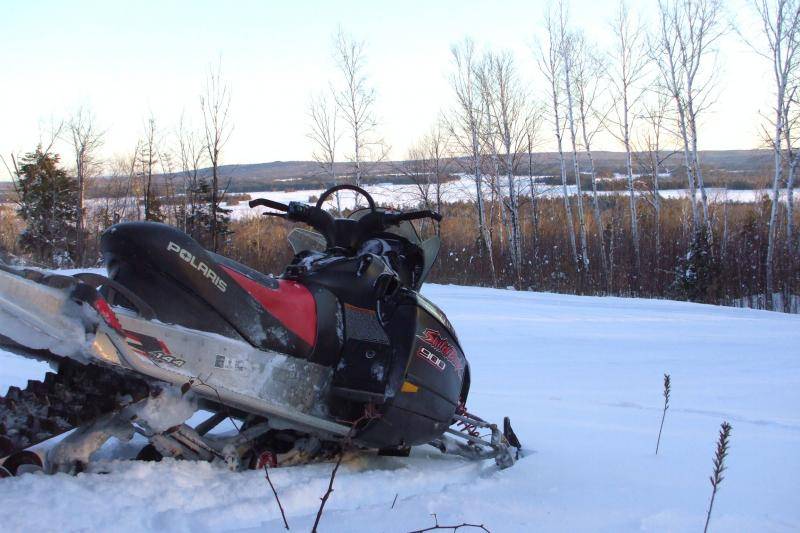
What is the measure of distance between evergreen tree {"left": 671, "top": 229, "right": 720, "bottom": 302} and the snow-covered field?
43.4ft

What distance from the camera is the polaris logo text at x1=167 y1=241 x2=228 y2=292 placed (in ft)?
6.57

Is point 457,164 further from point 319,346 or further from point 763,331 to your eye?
point 319,346

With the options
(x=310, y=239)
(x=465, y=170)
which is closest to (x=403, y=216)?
(x=310, y=239)

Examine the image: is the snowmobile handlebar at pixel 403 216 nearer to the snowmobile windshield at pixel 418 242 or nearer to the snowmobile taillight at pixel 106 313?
the snowmobile windshield at pixel 418 242

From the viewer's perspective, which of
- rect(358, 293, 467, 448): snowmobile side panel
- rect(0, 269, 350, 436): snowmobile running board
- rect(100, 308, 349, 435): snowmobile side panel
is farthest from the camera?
rect(358, 293, 467, 448): snowmobile side panel

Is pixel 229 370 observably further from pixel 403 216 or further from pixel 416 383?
pixel 403 216

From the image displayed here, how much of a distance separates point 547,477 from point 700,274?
16.7 metres

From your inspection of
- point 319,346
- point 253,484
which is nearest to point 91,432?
point 253,484

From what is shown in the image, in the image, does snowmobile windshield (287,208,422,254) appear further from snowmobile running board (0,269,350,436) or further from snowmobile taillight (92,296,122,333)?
snowmobile taillight (92,296,122,333)

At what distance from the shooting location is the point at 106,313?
1655 millimetres

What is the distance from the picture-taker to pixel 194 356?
196cm

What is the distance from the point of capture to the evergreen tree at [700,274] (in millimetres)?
17380

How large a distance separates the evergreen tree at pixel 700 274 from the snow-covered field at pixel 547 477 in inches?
521

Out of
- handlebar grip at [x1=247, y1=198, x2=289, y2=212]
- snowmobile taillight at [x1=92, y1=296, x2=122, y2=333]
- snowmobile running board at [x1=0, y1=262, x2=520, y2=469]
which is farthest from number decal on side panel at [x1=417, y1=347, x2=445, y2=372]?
snowmobile taillight at [x1=92, y1=296, x2=122, y2=333]
